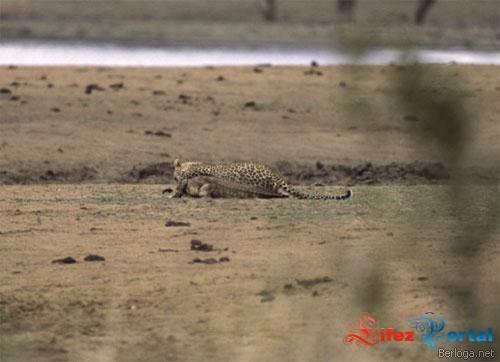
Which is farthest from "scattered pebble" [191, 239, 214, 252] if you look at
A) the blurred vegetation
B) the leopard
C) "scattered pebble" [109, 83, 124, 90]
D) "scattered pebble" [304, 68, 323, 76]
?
the blurred vegetation

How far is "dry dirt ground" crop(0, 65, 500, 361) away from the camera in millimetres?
6133

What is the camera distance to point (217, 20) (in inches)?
1603

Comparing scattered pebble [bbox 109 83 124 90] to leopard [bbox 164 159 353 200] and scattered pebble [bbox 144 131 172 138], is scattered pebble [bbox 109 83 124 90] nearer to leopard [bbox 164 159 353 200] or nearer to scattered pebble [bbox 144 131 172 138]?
scattered pebble [bbox 144 131 172 138]

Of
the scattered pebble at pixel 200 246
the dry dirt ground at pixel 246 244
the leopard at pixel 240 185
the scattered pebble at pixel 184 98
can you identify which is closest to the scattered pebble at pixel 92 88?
the scattered pebble at pixel 184 98

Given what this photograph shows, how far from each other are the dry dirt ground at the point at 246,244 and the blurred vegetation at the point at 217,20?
50.8 feet

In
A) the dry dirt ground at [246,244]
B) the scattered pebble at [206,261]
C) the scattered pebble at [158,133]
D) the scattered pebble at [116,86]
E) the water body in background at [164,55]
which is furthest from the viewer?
the water body in background at [164,55]

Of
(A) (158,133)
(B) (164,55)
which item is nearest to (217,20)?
(B) (164,55)

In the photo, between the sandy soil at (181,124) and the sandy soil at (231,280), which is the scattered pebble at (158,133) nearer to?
the sandy soil at (181,124)

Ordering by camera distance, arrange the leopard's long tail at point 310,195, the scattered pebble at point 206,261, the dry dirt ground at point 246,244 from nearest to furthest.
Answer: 1. the dry dirt ground at point 246,244
2. the scattered pebble at point 206,261
3. the leopard's long tail at point 310,195

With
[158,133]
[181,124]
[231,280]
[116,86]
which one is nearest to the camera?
[231,280]

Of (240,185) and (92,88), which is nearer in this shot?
(240,185)

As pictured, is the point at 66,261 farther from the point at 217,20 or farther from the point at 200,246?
the point at 217,20

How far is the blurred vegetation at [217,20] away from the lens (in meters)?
34.9

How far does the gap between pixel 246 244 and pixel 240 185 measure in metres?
1.97
